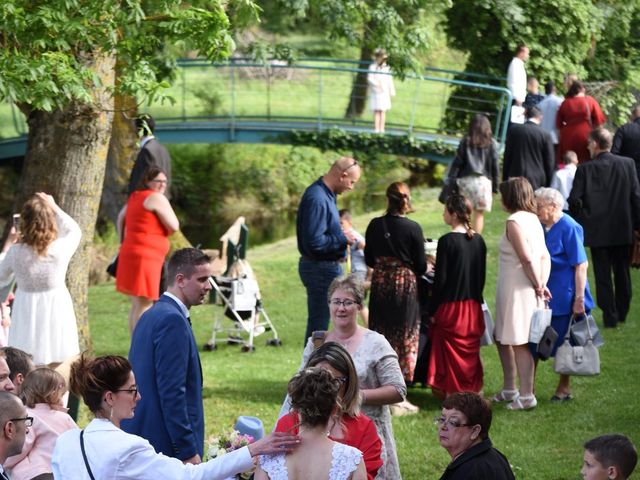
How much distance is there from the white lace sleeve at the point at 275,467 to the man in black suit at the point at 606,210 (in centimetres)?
785

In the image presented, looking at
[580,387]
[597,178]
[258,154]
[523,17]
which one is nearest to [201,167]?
[258,154]

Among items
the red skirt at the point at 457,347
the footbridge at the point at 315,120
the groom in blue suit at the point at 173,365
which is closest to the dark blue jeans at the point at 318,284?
the red skirt at the point at 457,347

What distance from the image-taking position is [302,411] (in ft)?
17.3

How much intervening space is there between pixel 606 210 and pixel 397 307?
372 centimetres

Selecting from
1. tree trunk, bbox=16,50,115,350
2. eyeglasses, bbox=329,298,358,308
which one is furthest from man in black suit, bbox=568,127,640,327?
eyeglasses, bbox=329,298,358,308

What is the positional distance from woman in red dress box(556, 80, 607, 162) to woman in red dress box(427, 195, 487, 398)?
736cm

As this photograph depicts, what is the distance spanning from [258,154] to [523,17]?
993 cm

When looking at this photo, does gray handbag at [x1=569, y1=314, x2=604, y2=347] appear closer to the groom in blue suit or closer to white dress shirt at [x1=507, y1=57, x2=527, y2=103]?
the groom in blue suit

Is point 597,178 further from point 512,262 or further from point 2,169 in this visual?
point 2,169

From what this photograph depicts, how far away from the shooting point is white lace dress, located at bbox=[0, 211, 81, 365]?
945 centimetres

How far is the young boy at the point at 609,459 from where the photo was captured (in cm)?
544

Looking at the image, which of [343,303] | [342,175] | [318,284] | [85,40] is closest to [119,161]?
[318,284]

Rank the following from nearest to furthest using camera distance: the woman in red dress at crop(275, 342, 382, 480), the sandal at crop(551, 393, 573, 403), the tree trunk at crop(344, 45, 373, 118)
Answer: the woman in red dress at crop(275, 342, 382, 480) < the sandal at crop(551, 393, 573, 403) < the tree trunk at crop(344, 45, 373, 118)

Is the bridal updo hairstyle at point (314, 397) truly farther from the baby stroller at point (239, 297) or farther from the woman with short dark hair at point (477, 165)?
the woman with short dark hair at point (477, 165)
